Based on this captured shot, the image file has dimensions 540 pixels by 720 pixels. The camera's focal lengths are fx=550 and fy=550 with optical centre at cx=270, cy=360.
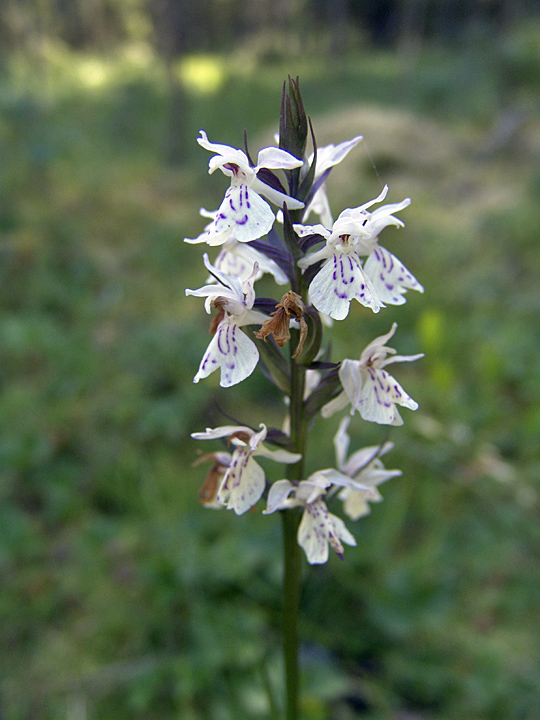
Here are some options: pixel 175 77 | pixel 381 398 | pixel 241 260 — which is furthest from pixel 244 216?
pixel 175 77

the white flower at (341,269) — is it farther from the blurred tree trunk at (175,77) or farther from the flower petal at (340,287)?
the blurred tree trunk at (175,77)

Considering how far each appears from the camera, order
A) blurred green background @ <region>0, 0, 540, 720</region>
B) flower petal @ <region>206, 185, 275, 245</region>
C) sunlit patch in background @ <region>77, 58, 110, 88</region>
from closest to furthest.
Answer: flower petal @ <region>206, 185, 275, 245</region> < blurred green background @ <region>0, 0, 540, 720</region> < sunlit patch in background @ <region>77, 58, 110, 88</region>

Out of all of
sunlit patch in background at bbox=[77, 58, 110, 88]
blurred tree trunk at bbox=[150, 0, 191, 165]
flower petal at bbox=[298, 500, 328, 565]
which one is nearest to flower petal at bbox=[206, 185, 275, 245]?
flower petal at bbox=[298, 500, 328, 565]

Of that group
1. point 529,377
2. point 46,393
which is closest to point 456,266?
point 529,377

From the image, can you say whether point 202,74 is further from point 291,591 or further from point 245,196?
point 291,591

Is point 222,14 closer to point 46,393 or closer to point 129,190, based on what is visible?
point 129,190

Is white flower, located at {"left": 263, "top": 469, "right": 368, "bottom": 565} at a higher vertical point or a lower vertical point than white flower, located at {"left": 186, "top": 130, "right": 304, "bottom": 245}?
lower

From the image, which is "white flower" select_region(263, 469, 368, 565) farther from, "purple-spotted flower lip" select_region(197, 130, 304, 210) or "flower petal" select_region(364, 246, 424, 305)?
"purple-spotted flower lip" select_region(197, 130, 304, 210)
